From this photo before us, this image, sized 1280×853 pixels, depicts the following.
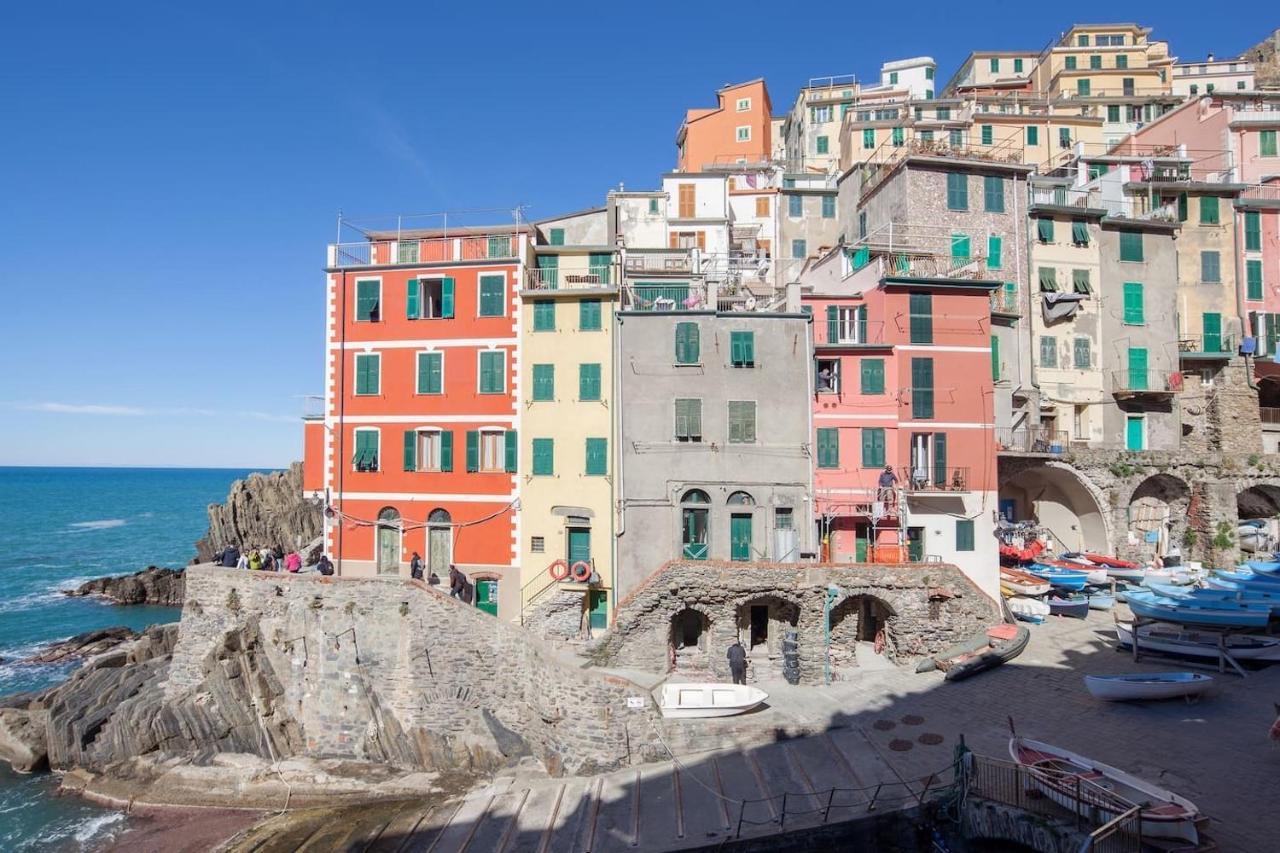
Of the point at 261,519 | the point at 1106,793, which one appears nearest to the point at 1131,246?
the point at 1106,793

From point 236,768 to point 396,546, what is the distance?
9.40 m

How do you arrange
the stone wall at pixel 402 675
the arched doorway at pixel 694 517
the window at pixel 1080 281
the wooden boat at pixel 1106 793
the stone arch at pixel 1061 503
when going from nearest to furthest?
the wooden boat at pixel 1106 793, the stone wall at pixel 402 675, the arched doorway at pixel 694 517, the stone arch at pixel 1061 503, the window at pixel 1080 281

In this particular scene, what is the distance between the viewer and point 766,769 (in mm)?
19234

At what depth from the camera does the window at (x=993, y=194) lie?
35.8m

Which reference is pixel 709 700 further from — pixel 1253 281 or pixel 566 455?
pixel 1253 281

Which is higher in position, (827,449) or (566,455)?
(827,449)

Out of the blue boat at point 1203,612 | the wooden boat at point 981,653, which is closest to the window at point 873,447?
the wooden boat at point 981,653

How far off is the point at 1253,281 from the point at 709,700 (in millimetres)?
38787

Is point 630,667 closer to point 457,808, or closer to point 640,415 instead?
point 457,808

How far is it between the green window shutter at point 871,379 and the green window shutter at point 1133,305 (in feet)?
57.6

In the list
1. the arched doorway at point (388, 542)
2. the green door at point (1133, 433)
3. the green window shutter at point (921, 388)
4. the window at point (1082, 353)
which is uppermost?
the window at point (1082, 353)

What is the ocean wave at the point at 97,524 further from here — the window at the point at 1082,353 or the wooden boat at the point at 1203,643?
the wooden boat at the point at 1203,643

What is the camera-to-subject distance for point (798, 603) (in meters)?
24.4

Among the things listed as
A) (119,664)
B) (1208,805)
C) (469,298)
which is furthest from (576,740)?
(119,664)
